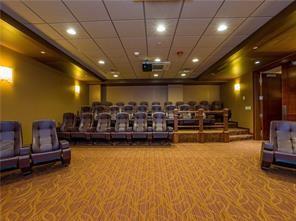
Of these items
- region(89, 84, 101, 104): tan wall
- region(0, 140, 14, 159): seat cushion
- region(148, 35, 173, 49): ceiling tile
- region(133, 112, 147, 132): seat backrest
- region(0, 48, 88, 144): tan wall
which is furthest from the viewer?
region(89, 84, 101, 104): tan wall

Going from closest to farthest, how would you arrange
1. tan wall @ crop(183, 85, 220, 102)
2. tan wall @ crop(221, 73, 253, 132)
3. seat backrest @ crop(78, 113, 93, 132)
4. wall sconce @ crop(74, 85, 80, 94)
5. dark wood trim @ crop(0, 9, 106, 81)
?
dark wood trim @ crop(0, 9, 106, 81), seat backrest @ crop(78, 113, 93, 132), tan wall @ crop(221, 73, 253, 132), wall sconce @ crop(74, 85, 80, 94), tan wall @ crop(183, 85, 220, 102)

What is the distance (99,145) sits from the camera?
655cm

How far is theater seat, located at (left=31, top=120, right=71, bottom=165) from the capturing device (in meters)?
3.95

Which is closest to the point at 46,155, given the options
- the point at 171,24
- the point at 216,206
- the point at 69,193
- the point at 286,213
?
the point at 69,193

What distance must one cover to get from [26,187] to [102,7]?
3.34 m

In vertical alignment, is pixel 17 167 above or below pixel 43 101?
below

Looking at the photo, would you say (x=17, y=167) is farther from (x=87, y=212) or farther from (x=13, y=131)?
(x=87, y=212)

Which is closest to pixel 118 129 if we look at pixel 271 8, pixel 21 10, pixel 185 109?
pixel 185 109

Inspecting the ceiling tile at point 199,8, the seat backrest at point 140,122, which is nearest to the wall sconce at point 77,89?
the seat backrest at point 140,122

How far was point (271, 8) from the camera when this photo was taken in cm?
336

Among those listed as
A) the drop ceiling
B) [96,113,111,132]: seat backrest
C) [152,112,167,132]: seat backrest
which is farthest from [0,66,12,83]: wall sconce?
[152,112,167,132]: seat backrest

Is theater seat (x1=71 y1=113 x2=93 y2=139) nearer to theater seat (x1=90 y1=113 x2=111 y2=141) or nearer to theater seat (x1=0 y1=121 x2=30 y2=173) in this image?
theater seat (x1=90 y1=113 x2=111 y2=141)

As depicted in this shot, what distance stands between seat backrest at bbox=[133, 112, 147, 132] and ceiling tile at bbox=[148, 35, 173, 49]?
8.72 ft

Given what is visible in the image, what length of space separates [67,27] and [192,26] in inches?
108
